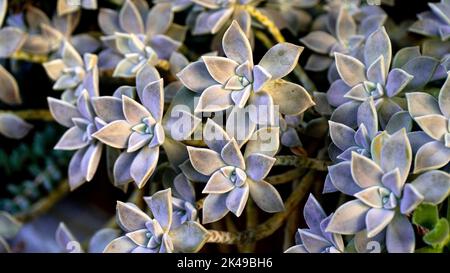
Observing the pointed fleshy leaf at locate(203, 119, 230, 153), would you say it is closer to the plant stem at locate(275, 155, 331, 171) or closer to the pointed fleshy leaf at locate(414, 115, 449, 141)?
the plant stem at locate(275, 155, 331, 171)

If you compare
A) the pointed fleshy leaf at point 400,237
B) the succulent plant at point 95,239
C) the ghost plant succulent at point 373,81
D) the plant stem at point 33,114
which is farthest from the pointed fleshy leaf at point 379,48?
the plant stem at point 33,114

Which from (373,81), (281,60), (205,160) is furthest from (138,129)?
(373,81)

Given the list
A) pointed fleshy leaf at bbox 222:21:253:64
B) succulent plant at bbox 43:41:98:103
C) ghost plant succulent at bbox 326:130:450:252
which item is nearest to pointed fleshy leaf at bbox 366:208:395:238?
ghost plant succulent at bbox 326:130:450:252

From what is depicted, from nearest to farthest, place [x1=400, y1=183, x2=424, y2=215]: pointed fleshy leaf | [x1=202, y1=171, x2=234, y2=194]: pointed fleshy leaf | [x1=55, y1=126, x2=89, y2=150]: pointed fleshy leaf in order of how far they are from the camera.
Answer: [x1=400, y1=183, x2=424, y2=215]: pointed fleshy leaf → [x1=202, y1=171, x2=234, y2=194]: pointed fleshy leaf → [x1=55, y1=126, x2=89, y2=150]: pointed fleshy leaf

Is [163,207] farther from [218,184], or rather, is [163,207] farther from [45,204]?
[45,204]

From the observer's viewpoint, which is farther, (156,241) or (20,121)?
(20,121)
